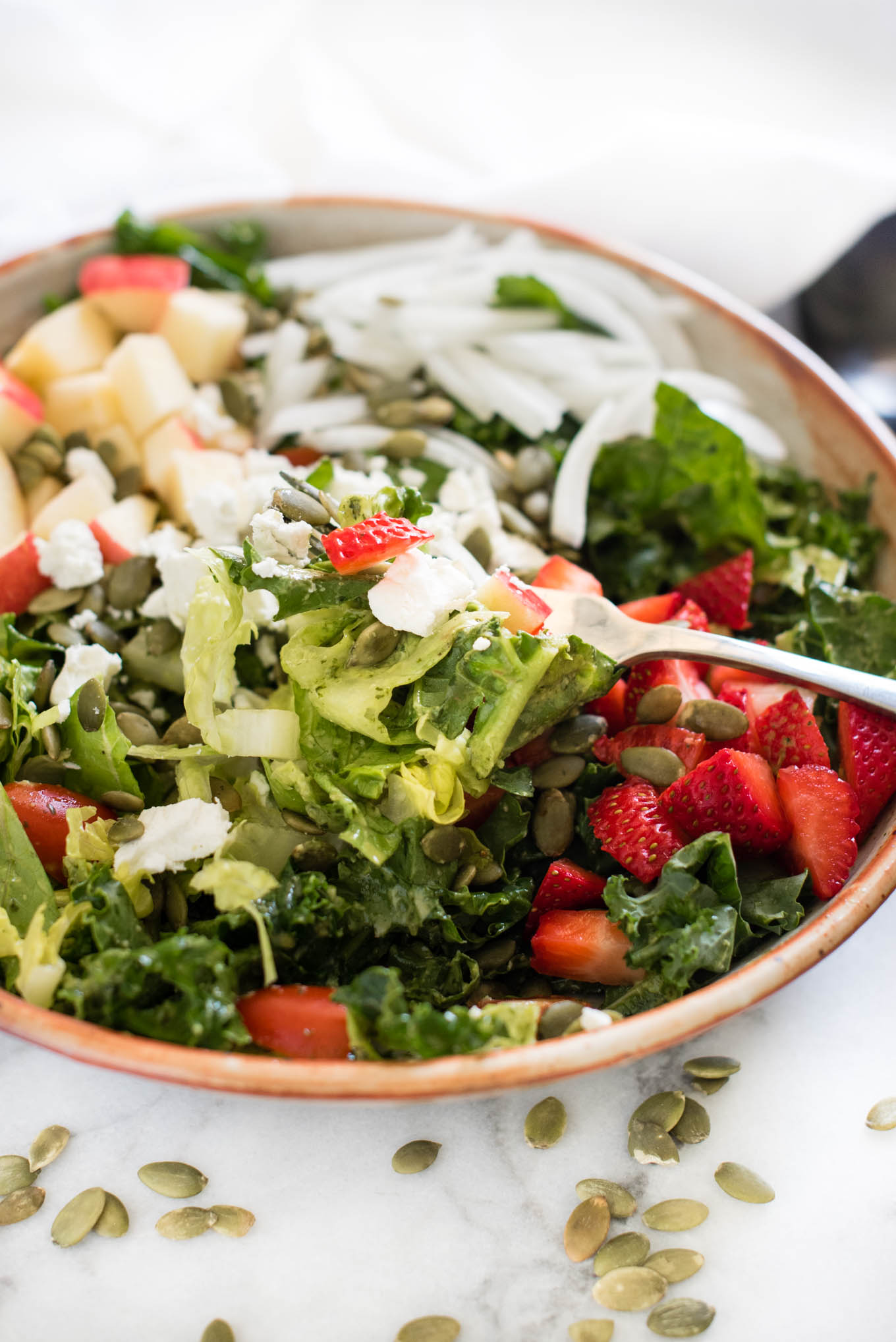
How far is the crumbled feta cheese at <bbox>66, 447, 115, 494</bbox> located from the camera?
288 cm

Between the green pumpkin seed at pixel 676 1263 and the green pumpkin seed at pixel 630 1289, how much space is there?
0.01 m

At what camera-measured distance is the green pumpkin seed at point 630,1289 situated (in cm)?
187

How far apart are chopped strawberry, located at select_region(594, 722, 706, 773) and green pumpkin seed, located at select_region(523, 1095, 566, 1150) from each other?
27.1 inches

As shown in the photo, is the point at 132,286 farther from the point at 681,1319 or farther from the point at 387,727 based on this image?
the point at 681,1319

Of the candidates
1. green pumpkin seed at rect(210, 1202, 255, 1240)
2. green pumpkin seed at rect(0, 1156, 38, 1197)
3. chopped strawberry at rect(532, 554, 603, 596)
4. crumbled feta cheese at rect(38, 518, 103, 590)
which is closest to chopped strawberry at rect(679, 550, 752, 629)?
chopped strawberry at rect(532, 554, 603, 596)

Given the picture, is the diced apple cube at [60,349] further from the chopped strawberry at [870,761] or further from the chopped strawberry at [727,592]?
the chopped strawberry at [870,761]

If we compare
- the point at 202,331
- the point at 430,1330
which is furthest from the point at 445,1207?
the point at 202,331

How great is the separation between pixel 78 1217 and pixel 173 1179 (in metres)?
0.18

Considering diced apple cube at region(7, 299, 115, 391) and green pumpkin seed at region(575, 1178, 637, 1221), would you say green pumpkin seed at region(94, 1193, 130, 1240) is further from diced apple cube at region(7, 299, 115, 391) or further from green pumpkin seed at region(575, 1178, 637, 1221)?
diced apple cube at region(7, 299, 115, 391)

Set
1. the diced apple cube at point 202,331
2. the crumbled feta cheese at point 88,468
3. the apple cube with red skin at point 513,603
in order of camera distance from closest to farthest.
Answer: the apple cube with red skin at point 513,603 → the crumbled feta cheese at point 88,468 → the diced apple cube at point 202,331

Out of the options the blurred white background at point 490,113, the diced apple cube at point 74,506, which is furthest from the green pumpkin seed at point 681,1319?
the blurred white background at point 490,113

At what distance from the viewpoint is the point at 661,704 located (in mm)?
2309

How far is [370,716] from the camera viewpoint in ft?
6.89

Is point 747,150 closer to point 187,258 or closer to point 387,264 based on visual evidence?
point 387,264
